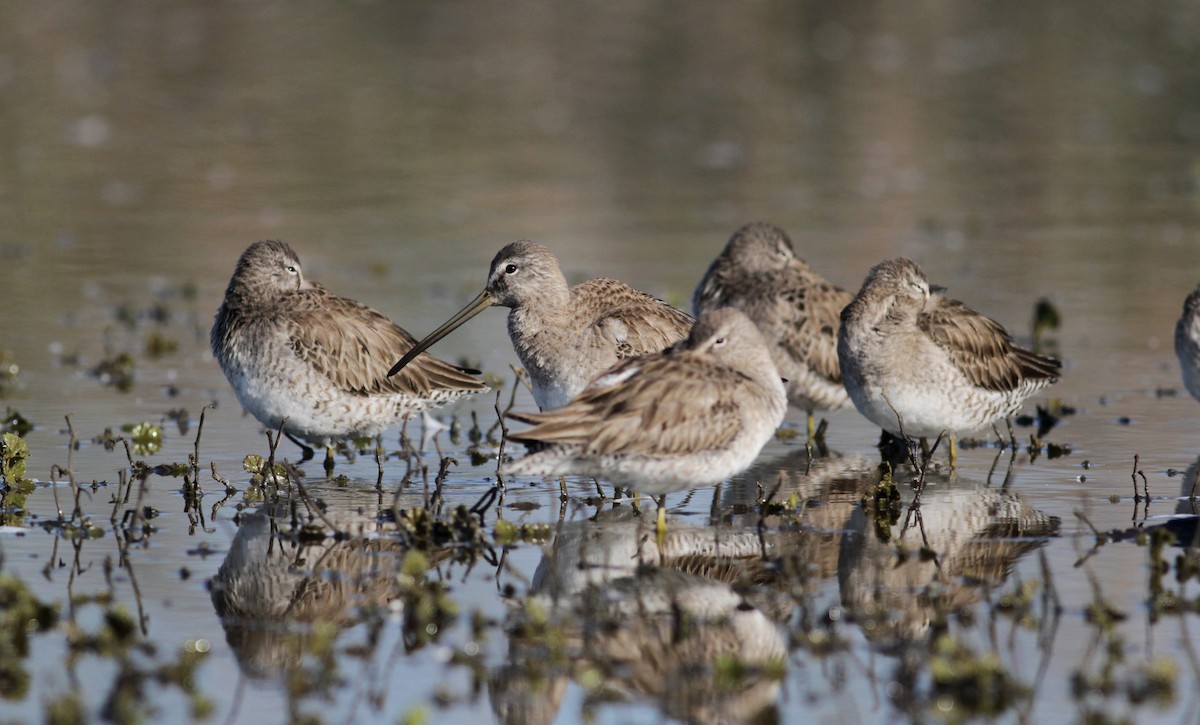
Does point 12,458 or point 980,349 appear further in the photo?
point 980,349

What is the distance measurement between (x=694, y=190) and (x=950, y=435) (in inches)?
362

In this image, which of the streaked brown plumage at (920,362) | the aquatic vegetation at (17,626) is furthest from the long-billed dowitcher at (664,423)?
the aquatic vegetation at (17,626)

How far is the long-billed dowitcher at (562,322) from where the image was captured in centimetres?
794

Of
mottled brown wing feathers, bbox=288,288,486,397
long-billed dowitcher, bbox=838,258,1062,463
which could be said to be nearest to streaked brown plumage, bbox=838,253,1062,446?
long-billed dowitcher, bbox=838,258,1062,463

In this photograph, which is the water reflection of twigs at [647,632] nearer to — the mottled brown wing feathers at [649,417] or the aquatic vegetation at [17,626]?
the mottled brown wing feathers at [649,417]

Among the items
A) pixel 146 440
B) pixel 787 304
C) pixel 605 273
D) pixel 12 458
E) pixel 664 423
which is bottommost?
pixel 12 458

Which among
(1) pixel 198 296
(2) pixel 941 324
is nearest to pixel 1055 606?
(2) pixel 941 324

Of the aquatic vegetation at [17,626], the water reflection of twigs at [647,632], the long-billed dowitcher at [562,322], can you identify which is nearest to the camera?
the water reflection of twigs at [647,632]

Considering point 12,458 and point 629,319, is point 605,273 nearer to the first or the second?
point 629,319

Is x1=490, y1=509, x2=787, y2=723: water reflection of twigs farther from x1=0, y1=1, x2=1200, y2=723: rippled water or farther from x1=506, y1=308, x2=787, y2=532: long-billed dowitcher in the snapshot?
x1=506, y1=308, x2=787, y2=532: long-billed dowitcher

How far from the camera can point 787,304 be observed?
9.68m

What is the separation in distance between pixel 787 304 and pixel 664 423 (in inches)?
136

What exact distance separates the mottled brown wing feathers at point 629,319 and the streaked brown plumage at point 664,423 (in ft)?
3.72

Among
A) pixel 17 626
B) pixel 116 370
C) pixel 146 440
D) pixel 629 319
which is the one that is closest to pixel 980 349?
pixel 629 319
